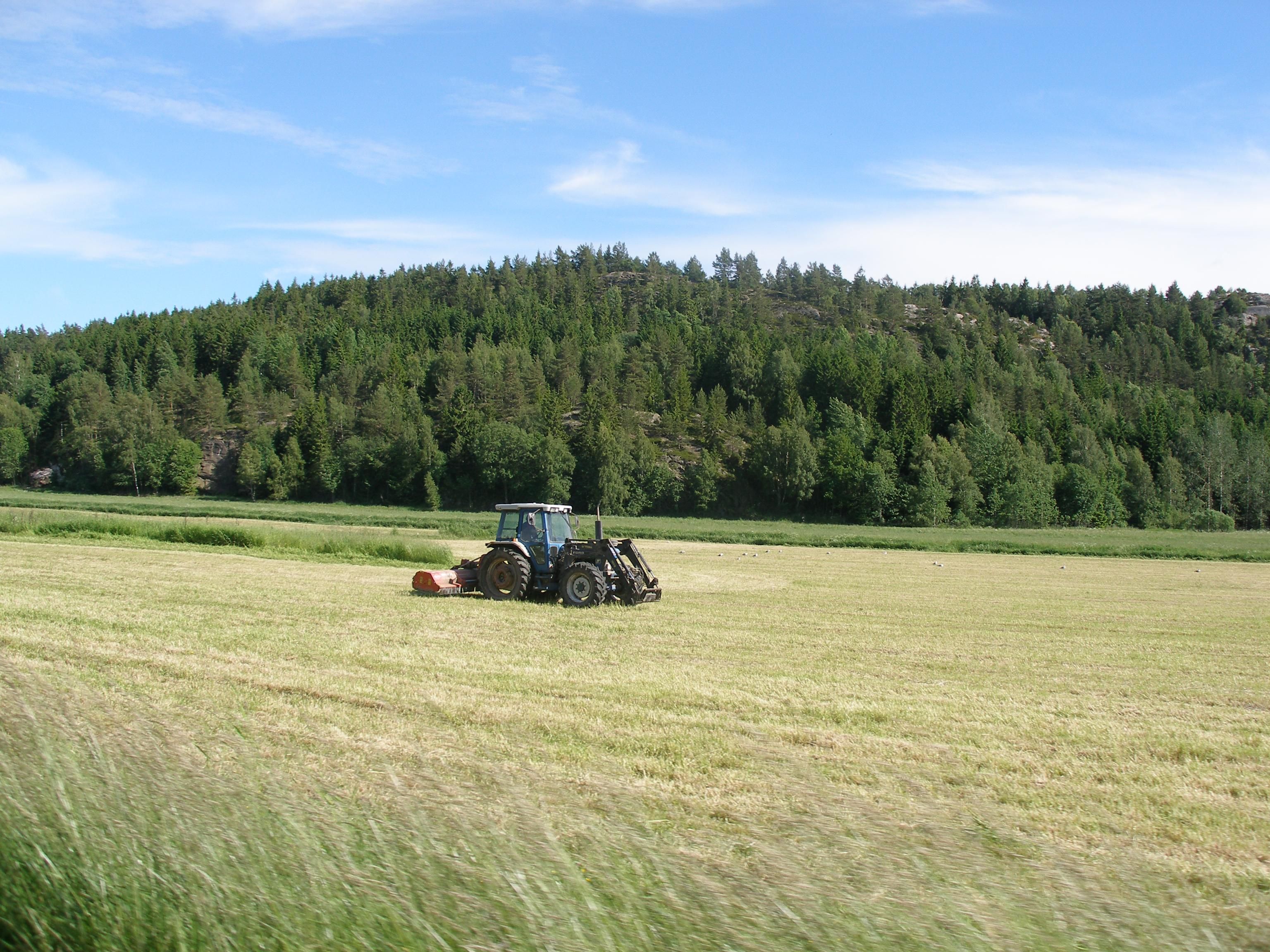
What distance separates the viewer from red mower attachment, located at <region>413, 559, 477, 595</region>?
17812mm

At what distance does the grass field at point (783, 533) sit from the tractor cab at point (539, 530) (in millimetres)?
24323

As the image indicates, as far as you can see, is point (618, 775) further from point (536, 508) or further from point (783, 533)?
point (783, 533)

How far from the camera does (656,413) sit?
109562mm

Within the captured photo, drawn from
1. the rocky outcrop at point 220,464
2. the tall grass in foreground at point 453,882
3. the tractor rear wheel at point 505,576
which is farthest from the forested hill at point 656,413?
the tall grass in foreground at point 453,882

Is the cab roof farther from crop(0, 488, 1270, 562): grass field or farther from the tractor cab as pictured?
crop(0, 488, 1270, 562): grass field

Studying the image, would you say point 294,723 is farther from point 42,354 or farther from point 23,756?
point 42,354

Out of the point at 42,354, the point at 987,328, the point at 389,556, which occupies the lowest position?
the point at 389,556

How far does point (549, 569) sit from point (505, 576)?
2.96ft

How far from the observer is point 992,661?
12.0 metres

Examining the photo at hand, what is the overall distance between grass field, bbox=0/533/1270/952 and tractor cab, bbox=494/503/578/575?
76.3 inches

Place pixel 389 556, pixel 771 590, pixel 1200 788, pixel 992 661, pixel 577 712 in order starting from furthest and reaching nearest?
pixel 389 556 < pixel 771 590 < pixel 992 661 < pixel 577 712 < pixel 1200 788

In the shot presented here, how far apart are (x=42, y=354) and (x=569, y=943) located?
168m

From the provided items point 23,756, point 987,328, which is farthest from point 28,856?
point 987,328

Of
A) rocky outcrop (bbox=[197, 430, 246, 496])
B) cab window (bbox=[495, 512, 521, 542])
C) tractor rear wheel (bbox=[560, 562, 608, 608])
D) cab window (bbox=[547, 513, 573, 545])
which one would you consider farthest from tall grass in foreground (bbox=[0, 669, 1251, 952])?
rocky outcrop (bbox=[197, 430, 246, 496])
